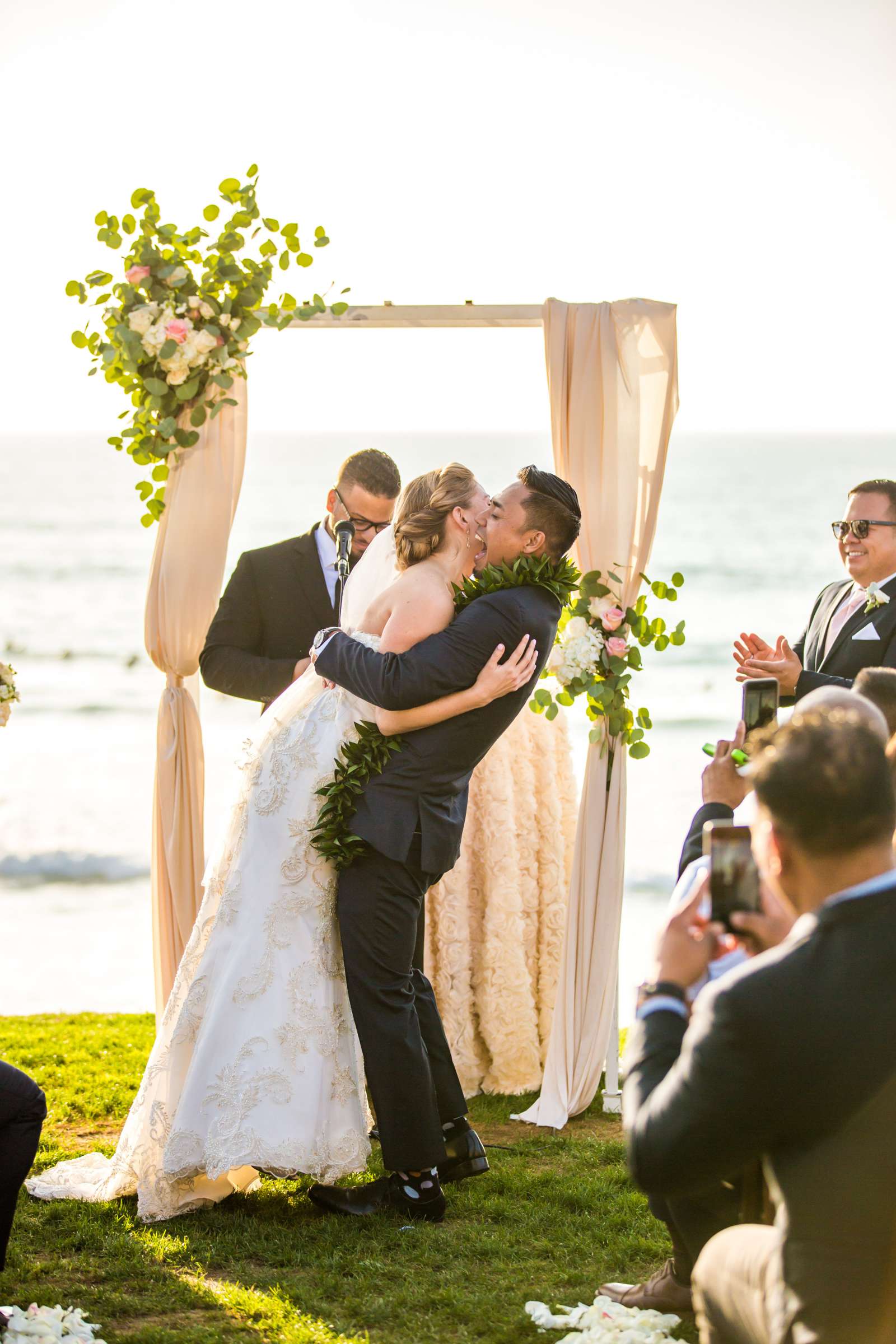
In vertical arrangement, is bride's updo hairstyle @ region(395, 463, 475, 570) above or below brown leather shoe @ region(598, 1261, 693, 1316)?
above

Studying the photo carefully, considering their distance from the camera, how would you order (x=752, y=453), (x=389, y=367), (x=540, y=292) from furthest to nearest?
(x=752, y=453)
(x=389, y=367)
(x=540, y=292)

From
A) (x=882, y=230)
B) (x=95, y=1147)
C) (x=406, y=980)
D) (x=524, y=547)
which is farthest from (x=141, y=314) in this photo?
(x=882, y=230)

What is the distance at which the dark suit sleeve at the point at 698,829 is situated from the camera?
2.64 meters

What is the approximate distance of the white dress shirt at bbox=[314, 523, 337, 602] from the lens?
15.3 ft

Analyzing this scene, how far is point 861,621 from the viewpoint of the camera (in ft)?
14.6

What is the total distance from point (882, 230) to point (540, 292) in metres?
9.66

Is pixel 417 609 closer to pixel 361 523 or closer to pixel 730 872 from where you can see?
pixel 361 523

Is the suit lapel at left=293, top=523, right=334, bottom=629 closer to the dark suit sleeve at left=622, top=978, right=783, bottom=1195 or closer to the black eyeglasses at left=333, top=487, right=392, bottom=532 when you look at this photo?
the black eyeglasses at left=333, top=487, right=392, bottom=532

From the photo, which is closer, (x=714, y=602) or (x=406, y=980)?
(x=406, y=980)

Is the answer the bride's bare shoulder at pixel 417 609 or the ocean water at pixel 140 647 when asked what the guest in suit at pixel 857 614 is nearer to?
the bride's bare shoulder at pixel 417 609

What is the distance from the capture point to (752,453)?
3800 cm

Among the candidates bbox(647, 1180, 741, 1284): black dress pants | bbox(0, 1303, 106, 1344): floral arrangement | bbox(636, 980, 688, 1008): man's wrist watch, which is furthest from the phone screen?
bbox(0, 1303, 106, 1344): floral arrangement

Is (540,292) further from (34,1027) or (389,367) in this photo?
(389,367)

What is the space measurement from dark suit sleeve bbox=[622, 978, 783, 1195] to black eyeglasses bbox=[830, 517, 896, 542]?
2.92 metres
